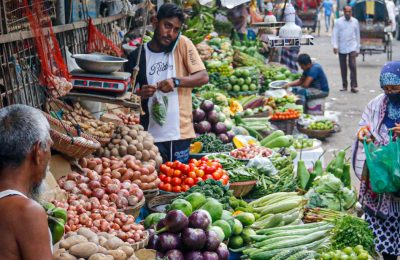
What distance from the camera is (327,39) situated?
27609 mm

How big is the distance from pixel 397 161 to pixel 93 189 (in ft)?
7.55

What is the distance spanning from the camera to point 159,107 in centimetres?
586

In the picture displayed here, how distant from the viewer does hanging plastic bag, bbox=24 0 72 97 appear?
5152 mm

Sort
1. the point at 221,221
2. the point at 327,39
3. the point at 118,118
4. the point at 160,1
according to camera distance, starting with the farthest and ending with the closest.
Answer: the point at 327,39 < the point at 160,1 < the point at 118,118 < the point at 221,221

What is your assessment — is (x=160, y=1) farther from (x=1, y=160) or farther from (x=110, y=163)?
(x=1, y=160)

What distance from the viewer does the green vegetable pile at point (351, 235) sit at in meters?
5.18

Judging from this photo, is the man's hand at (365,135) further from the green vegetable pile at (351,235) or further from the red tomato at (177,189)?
the red tomato at (177,189)

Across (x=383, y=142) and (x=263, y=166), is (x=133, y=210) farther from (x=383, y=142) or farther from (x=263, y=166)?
(x=383, y=142)

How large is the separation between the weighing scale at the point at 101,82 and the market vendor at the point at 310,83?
674cm

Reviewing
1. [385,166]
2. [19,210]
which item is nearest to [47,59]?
[385,166]

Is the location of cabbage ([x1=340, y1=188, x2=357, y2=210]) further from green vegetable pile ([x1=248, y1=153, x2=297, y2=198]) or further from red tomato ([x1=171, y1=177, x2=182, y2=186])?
red tomato ([x1=171, y1=177, x2=182, y2=186])

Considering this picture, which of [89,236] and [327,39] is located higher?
[89,236]

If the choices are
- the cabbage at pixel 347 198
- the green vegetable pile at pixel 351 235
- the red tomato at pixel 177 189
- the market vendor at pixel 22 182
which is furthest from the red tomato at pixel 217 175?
the market vendor at pixel 22 182

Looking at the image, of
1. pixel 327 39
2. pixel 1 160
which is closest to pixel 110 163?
pixel 1 160
